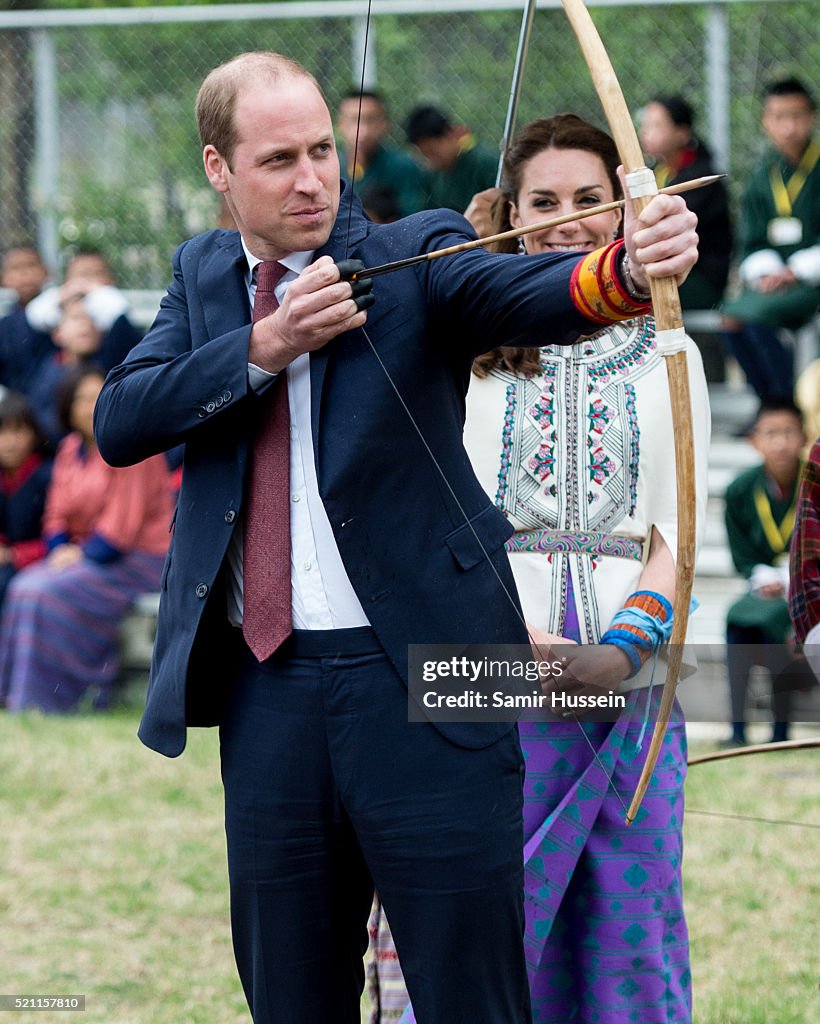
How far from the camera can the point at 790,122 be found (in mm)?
6887

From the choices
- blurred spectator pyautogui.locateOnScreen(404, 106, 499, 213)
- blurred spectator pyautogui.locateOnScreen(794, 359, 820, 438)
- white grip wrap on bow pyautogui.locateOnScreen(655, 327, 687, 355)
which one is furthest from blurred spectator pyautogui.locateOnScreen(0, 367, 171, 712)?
white grip wrap on bow pyautogui.locateOnScreen(655, 327, 687, 355)

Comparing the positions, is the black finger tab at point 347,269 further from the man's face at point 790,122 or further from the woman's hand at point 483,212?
the man's face at point 790,122

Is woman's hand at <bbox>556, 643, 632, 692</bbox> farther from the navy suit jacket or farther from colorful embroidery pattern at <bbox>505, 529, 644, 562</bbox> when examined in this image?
the navy suit jacket

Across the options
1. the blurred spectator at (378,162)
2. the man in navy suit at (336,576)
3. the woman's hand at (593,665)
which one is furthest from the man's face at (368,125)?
the man in navy suit at (336,576)

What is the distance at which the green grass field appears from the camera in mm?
3834

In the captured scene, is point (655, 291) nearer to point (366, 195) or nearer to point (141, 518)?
point (366, 195)

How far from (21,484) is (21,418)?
31cm

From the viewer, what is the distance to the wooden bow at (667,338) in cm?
199

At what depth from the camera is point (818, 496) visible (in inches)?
112

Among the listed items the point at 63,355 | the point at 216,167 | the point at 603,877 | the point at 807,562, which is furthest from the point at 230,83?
the point at 63,355

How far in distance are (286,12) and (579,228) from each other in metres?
5.79

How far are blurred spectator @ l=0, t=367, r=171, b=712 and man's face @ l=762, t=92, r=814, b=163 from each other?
10.2 feet

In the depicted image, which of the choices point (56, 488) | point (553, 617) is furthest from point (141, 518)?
point (553, 617)

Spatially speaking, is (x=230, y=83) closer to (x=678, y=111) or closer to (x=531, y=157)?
(x=531, y=157)
